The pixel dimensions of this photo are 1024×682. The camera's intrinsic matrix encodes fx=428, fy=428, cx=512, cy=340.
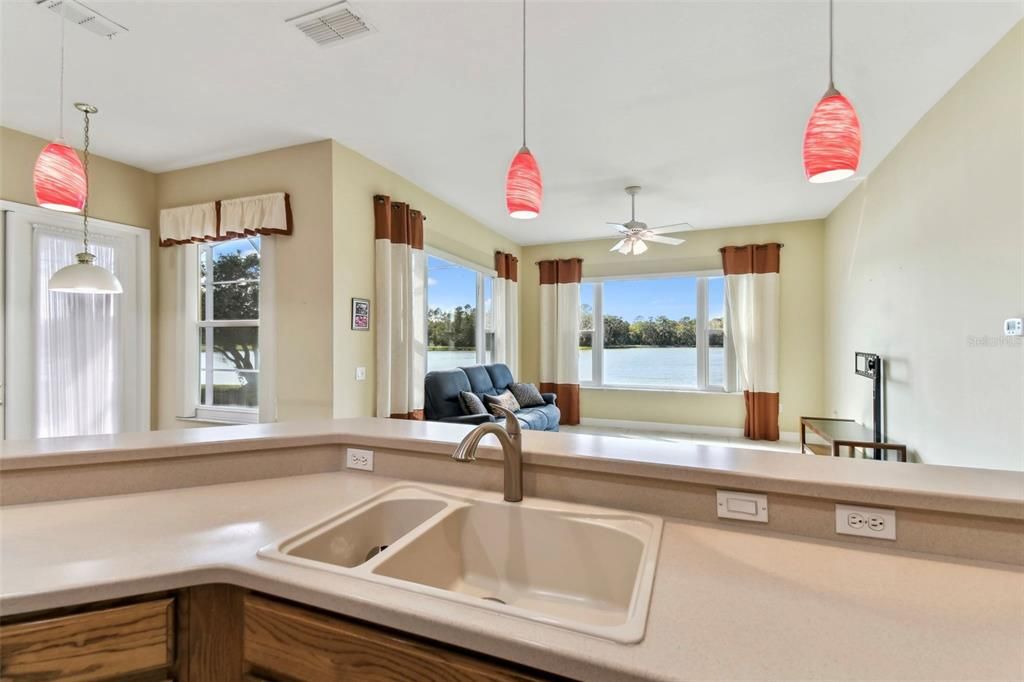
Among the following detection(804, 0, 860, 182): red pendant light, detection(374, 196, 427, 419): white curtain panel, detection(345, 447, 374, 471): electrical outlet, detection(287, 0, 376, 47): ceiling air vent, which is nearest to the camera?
detection(804, 0, 860, 182): red pendant light

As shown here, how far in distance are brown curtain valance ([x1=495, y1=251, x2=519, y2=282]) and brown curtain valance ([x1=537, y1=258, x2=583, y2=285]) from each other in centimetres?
50

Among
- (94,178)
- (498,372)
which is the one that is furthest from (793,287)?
(94,178)

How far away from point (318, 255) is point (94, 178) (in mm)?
1933

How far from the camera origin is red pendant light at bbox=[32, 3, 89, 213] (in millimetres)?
1848

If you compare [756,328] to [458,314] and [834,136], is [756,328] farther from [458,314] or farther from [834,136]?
[834,136]

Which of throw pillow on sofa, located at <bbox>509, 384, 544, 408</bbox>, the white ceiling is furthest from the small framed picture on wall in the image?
throw pillow on sofa, located at <bbox>509, 384, 544, 408</bbox>

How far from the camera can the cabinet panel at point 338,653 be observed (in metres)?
0.72

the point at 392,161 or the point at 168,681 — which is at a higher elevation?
the point at 392,161

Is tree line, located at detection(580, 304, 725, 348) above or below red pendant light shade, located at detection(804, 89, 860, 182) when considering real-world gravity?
below

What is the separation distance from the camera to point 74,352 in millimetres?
3240

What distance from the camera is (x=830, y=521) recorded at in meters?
0.99

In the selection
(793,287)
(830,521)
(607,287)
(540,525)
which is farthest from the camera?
(607,287)

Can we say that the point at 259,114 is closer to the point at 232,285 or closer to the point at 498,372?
the point at 232,285

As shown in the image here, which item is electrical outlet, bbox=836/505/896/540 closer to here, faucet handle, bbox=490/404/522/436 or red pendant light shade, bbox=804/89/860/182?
faucet handle, bbox=490/404/522/436
